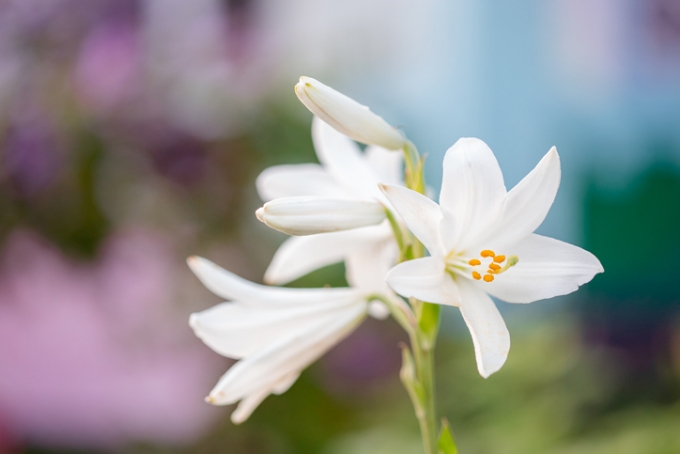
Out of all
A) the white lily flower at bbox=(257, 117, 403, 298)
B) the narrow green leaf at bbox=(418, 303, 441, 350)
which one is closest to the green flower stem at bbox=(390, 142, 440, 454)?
the narrow green leaf at bbox=(418, 303, 441, 350)

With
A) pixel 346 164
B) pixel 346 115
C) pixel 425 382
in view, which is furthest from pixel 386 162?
pixel 425 382

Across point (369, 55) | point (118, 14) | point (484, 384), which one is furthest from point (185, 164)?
point (484, 384)

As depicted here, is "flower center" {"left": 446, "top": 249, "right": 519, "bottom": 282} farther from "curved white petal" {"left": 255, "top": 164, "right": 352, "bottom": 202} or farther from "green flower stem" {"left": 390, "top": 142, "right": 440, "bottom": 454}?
"curved white petal" {"left": 255, "top": 164, "right": 352, "bottom": 202}

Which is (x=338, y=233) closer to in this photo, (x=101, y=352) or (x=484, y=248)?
(x=484, y=248)

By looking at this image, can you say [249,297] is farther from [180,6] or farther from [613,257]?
[613,257]

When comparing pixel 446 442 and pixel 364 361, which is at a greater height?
pixel 446 442

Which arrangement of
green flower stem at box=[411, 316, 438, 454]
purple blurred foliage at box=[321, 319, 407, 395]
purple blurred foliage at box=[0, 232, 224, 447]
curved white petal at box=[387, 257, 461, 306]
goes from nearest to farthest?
1. curved white petal at box=[387, 257, 461, 306]
2. green flower stem at box=[411, 316, 438, 454]
3. purple blurred foliage at box=[0, 232, 224, 447]
4. purple blurred foliage at box=[321, 319, 407, 395]

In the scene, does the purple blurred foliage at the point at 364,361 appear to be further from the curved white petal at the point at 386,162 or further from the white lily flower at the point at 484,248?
the white lily flower at the point at 484,248
